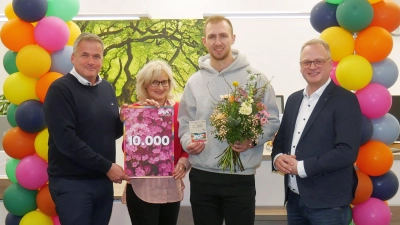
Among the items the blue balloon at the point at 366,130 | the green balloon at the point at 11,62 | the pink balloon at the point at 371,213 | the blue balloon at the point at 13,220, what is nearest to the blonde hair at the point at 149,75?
the green balloon at the point at 11,62

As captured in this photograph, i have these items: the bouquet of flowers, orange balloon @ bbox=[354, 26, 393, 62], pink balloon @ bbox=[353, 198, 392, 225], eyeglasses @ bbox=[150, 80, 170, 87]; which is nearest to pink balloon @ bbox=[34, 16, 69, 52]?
eyeglasses @ bbox=[150, 80, 170, 87]

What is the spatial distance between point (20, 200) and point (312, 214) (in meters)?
2.38

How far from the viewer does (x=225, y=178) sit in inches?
108

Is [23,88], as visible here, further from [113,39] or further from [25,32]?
[113,39]

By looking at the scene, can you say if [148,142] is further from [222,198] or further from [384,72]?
[384,72]

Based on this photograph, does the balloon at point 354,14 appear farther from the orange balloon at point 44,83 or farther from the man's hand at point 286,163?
the orange balloon at point 44,83

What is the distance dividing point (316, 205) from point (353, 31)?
1.48 meters

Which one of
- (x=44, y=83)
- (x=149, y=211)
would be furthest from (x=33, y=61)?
(x=149, y=211)

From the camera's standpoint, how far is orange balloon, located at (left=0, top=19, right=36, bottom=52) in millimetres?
3492

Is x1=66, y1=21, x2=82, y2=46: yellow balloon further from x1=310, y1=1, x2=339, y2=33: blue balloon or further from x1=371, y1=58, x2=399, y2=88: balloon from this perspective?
x1=371, y1=58, x2=399, y2=88: balloon

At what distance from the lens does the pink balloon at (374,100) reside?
329 centimetres

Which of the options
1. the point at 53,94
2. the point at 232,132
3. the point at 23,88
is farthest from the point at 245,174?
the point at 23,88

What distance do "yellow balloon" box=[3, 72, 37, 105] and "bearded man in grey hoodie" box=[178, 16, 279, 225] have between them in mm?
1469

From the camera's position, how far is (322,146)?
2.54m
